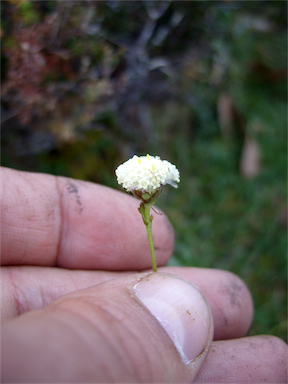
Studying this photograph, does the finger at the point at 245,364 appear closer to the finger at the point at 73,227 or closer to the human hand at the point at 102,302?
the human hand at the point at 102,302

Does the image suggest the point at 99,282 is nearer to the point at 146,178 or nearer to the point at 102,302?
the point at 102,302

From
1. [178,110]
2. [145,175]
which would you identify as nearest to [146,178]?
[145,175]

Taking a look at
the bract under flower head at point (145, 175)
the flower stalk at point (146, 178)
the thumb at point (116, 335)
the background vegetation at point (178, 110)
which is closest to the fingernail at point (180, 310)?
the thumb at point (116, 335)

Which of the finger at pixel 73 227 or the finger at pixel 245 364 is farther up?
the finger at pixel 73 227

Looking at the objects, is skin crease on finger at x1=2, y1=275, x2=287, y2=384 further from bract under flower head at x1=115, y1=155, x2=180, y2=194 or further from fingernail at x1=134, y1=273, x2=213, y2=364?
bract under flower head at x1=115, y1=155, x2=180, y2=194

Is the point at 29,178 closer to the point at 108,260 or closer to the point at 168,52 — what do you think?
the point at 108,260

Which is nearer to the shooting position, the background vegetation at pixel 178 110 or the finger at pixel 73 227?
the finger at pixel 73 227

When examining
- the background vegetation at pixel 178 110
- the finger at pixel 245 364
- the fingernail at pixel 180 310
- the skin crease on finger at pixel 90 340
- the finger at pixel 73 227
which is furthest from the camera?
the background vegetation at pixel 178 110
